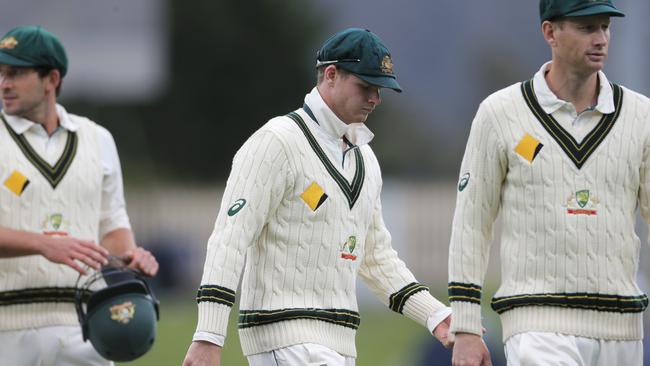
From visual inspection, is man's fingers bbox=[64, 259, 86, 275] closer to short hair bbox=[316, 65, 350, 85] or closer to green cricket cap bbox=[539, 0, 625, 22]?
short hair bbox=[316, 65, 350, 85]

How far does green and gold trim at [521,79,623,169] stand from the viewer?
24.3 ft

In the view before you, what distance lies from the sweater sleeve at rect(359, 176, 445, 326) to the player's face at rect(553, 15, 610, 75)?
120 centimetres

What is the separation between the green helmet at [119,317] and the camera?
840 cm

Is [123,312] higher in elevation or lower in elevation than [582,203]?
lower

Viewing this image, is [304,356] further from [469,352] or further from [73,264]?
[73,264]

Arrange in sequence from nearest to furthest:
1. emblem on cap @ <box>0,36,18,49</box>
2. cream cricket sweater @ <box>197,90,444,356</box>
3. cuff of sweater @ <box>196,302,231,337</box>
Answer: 1. cuff of sweater @ <box>196,302,231,337</box>
2. cream cricket sweater @ <box>197,90,444,356</box>
3. emblem on cap @ <box>0,36,18,49</box>

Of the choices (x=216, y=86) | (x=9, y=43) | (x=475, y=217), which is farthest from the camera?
(x=216, y=86)

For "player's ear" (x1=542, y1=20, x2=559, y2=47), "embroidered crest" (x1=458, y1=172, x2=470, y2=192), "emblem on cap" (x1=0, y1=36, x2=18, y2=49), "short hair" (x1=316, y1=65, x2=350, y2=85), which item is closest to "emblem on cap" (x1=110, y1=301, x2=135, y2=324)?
"emblem on cap" (x1=0, y1=36, x2=18, y2=49)

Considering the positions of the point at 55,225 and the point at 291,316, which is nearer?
the point at 291,316

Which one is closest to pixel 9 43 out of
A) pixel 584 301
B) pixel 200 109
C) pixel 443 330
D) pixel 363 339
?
pixel 443 330

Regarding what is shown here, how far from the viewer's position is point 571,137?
743 cm

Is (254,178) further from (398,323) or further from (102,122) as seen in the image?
(102,122)

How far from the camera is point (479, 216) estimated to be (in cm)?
753

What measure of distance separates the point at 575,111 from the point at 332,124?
1.07 metres
